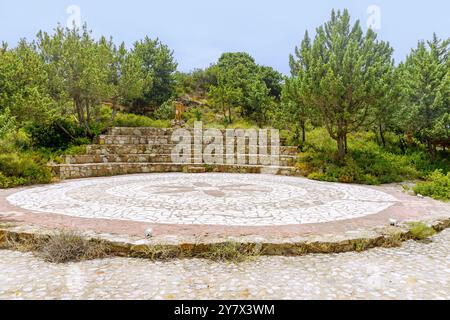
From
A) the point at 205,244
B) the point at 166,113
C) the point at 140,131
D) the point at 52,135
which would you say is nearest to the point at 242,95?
the point at 166,113

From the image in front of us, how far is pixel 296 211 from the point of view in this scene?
6.60m

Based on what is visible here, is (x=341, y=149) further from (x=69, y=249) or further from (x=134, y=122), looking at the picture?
(x=69, y=249)

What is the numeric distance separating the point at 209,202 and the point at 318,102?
738cm

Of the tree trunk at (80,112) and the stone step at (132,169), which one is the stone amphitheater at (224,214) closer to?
the stone step at (132,169)

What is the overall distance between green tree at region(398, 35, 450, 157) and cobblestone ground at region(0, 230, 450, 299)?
11282 millimetres

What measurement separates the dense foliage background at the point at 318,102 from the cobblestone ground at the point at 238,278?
19.0 feet

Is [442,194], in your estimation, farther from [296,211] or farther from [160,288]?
[160,288]

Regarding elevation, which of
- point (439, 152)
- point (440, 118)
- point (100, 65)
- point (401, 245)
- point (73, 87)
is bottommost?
point (401, 245)

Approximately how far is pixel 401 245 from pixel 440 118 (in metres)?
11.3

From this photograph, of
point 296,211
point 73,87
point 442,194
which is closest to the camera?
point 296,211

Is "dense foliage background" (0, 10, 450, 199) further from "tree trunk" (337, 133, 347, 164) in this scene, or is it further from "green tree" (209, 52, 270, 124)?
"green tree" (209, 52, 270, 124)

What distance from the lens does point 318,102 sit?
41.3ft

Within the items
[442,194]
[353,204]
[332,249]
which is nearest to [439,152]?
[442,194]

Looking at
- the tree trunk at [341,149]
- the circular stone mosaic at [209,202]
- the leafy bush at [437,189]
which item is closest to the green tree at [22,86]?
the circular stone mosaic at [209,202]
